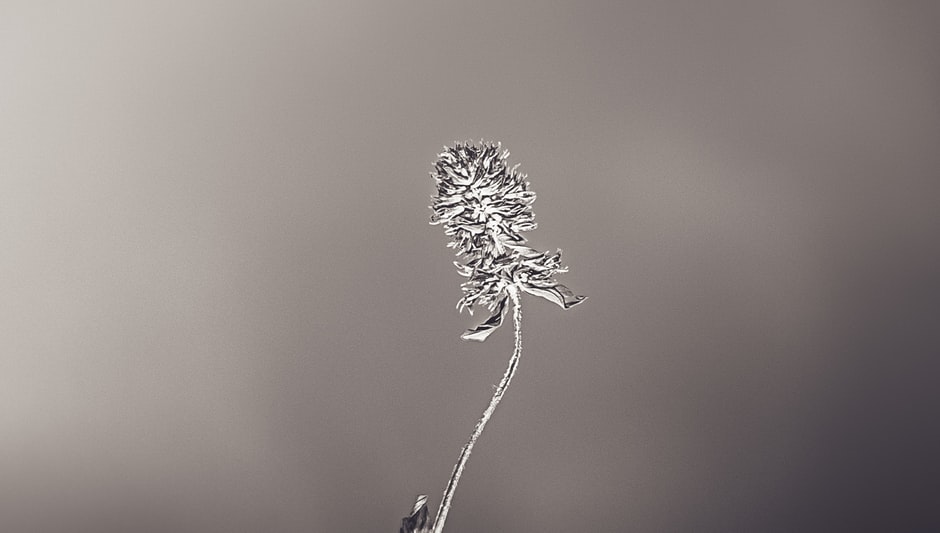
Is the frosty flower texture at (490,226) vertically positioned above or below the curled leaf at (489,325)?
above

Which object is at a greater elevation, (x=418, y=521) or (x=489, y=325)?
(x=489, y=325)

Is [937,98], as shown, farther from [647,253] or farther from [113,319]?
[113,319]

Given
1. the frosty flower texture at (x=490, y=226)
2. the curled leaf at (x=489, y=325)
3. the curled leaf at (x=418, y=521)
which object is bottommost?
the curled leaf at (x=418, y=521)

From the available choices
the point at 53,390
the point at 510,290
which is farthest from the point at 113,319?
the point at 510,290

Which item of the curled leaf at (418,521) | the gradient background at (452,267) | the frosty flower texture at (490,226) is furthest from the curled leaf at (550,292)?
the gradient background at (452,267)

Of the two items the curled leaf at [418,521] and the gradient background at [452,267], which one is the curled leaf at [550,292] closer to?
the curled leaf at [418,521]

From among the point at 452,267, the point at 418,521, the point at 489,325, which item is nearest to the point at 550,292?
the point at 489,325

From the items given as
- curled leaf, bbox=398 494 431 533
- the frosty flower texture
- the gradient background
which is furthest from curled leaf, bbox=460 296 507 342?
the gradient background

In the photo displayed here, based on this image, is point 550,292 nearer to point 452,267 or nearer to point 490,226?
point 490,226
